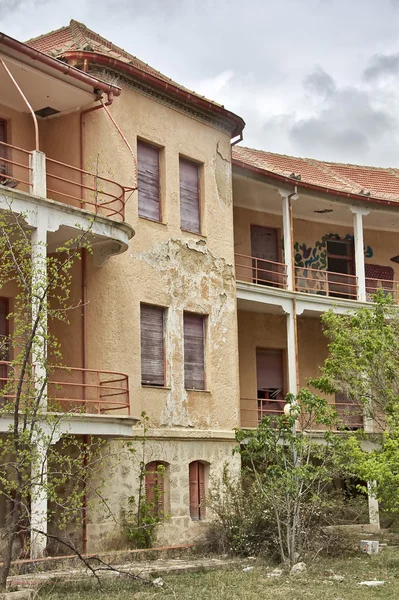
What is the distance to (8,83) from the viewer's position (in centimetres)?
1822

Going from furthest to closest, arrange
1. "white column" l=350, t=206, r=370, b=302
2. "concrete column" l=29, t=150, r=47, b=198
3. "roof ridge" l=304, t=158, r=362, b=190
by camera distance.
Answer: "roof ridge" l=304, t=158, r=362, b=190 → "white column" l=350, t=206, r=370, b=302 → "concrete column" l=29, t=150, r=47, b=198

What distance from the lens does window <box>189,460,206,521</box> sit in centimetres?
2075

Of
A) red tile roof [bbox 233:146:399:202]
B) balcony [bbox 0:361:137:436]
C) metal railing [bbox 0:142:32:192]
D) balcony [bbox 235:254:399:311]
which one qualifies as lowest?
balcony [bbox 0:361:137:436]

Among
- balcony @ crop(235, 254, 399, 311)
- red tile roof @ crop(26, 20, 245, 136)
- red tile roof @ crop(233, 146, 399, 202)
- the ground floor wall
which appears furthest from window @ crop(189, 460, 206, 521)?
red tile roof @ crop(233, 146, 399, 202)

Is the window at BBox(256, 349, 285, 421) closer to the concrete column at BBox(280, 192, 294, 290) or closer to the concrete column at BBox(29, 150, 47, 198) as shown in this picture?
the concrete column at BBox(280, 192, 294, 290)

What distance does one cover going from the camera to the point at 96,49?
20547mm

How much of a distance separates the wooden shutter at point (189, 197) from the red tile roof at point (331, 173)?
2882mm

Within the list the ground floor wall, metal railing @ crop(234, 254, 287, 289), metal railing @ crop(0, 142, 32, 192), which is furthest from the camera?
metal railing @ crop(234, 254, 287, 289)

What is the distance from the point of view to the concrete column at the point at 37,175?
1705cm

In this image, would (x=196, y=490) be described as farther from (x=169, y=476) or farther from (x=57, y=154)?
(x=57, y=154)

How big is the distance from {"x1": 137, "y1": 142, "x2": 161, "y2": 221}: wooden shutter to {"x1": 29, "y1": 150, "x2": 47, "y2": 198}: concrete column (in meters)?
3.69

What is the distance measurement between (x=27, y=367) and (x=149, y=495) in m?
7.43

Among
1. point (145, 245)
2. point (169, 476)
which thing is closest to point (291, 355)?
point (169, 476)

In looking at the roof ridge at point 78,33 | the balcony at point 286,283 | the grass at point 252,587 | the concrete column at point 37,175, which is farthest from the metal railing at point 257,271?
the grass at point 252,587
